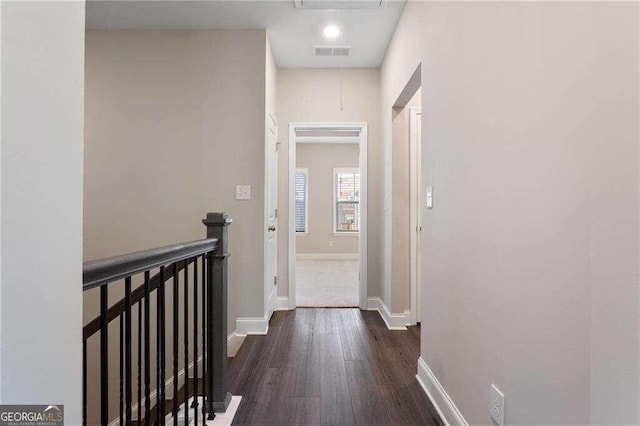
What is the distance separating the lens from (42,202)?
0.65m

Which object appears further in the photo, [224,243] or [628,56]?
[224,243]

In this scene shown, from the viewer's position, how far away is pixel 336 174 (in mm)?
8375

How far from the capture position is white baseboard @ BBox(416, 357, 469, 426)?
1660 millimetres

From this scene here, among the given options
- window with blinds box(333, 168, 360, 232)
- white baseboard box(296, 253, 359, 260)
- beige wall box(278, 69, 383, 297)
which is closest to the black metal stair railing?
beige wall box(278, 69, 383, 297)

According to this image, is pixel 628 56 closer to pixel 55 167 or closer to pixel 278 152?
pixel 55 167

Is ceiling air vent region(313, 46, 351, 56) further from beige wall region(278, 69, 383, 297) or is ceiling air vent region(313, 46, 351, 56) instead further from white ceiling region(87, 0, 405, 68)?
beige wall region(278, 69, 383, 297)

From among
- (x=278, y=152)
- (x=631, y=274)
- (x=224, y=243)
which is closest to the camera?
(x=631, y=274)

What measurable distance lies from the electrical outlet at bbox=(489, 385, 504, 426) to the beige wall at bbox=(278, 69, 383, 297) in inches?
101

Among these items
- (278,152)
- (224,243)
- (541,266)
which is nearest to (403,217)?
(278,152)

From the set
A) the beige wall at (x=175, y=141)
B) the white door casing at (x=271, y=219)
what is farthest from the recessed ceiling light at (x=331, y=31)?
the white door casing at (x=271, y=219)

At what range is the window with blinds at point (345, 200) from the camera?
8398 mm

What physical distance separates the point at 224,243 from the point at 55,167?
1.20m

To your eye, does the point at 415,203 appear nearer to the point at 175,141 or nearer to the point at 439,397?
the point at 439,397

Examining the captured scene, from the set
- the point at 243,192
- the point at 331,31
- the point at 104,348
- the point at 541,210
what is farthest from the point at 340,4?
the point at 104,348
